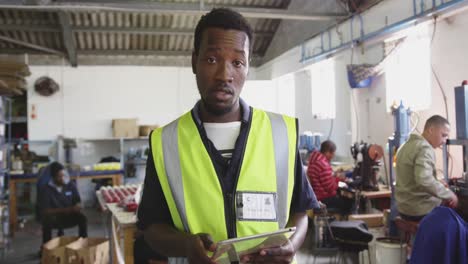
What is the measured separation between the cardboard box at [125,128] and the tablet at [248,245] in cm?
719

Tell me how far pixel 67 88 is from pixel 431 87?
263 inches

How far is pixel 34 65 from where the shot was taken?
8.08 metres

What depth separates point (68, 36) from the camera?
725 cm

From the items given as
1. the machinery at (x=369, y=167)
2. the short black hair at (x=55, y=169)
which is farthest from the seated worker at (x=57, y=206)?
the machinery at (x=369, y=167)

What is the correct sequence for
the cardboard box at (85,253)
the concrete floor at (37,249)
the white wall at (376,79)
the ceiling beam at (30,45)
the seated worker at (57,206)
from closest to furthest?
1. the cardboard box at (85,253)
2. the white wall at (376,79)
3. the concrete floor at (37,249)
4. the seated worker at (57,206)
5. the ceiling beam at (30,45)

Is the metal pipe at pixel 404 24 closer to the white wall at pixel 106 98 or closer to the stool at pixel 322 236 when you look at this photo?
the stool at pixel 322 236

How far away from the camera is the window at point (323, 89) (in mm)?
6398

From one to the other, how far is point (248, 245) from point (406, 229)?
2.89 meters

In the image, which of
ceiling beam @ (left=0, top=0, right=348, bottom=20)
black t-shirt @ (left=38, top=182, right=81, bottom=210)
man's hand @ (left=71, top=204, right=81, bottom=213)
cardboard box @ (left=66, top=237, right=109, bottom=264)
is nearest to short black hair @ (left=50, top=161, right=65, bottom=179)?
black t-shirt @ (left=38, top=182, right=81, bottom=210)

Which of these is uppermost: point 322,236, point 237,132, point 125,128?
point 125,128

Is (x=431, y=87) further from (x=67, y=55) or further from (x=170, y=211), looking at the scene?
(x=67, y=55)

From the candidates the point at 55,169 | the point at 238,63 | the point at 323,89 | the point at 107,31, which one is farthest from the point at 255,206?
the point at 107,31

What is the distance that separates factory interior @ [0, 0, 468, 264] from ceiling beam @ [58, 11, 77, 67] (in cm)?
3

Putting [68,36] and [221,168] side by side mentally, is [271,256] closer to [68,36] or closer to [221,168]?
[221,168]
